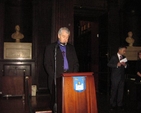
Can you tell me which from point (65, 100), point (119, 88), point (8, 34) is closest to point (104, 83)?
point (119, 88)

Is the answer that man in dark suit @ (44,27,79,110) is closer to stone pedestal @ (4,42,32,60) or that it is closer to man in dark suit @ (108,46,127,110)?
man in dark suit @ (108,46,127,110)

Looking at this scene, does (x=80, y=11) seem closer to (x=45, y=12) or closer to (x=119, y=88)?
(x=45, y=12)

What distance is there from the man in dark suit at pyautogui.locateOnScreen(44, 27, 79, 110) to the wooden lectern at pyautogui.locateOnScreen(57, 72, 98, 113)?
48 centimetres

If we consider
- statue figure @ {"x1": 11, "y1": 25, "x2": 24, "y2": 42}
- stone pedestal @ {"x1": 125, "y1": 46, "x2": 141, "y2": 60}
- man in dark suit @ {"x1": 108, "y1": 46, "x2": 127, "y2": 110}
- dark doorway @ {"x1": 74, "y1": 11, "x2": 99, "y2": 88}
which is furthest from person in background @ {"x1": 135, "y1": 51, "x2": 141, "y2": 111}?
statue figure @ {"x1": 11, "y1": 25, "x2": 24, "y2": 42}

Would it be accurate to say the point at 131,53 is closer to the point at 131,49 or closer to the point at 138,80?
the point at 131,49

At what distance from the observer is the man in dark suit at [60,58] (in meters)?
2.45

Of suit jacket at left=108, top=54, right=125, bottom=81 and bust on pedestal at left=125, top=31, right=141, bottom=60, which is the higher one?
bust on pedestal at left=125, top=31, right=141, bottom=60

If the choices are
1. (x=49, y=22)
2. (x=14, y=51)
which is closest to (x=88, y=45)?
(x=49, y=22)

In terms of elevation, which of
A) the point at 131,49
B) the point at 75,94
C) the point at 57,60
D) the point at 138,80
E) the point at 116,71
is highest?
the point at 131,49

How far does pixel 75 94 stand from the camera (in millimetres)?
1954

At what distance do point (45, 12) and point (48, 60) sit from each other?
13.0 ft

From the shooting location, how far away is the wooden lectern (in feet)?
6.29

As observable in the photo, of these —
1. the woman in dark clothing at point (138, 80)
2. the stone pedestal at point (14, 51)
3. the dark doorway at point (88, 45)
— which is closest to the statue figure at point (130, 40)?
the dark doorway at point (88, 45)

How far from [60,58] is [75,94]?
2.14 ft
